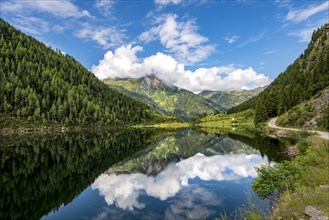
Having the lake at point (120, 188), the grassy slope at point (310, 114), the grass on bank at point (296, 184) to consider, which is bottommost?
the lake at point (120, 188)

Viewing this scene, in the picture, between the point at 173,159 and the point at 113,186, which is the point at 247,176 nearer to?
the point at 113,186

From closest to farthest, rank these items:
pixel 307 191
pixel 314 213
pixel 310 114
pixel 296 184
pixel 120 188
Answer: pixel 314 213 → pixel 307 191 → pixel 296 184 → pixel 120 188 → pixel 310 114

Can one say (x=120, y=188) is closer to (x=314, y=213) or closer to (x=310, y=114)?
(x=314, y=213)

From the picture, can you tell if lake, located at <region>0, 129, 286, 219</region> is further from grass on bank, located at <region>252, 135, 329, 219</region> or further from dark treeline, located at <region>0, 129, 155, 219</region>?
grass on bank, located at <region>252, 135, 329, 219</region>

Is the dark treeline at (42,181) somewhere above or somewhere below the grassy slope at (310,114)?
below

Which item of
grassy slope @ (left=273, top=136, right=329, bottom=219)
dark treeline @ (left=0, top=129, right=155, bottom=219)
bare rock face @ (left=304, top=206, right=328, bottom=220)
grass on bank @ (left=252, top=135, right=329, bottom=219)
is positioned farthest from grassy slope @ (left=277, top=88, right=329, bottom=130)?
bare rock face @ (left=304, top=206, right=328, bottom=220)

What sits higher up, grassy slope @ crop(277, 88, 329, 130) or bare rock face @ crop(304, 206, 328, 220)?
grassy slope @ crop(277, 88, 329, 130)

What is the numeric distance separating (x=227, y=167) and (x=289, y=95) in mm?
112966

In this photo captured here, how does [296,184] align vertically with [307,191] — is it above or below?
below

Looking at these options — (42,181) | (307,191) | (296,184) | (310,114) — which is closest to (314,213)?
(307,191)

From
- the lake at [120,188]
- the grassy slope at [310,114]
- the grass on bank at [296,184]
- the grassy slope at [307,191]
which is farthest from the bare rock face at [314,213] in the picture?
the grassy slope at [310,114]

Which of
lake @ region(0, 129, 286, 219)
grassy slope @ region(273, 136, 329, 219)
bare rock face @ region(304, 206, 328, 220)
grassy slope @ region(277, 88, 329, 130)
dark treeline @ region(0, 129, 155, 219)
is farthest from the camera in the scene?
grassy slope @ region(277, 88, 329, 130)

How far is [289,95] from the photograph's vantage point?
6097 inches

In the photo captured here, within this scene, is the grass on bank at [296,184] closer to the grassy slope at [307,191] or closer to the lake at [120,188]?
the grassy slope at [307,191]
